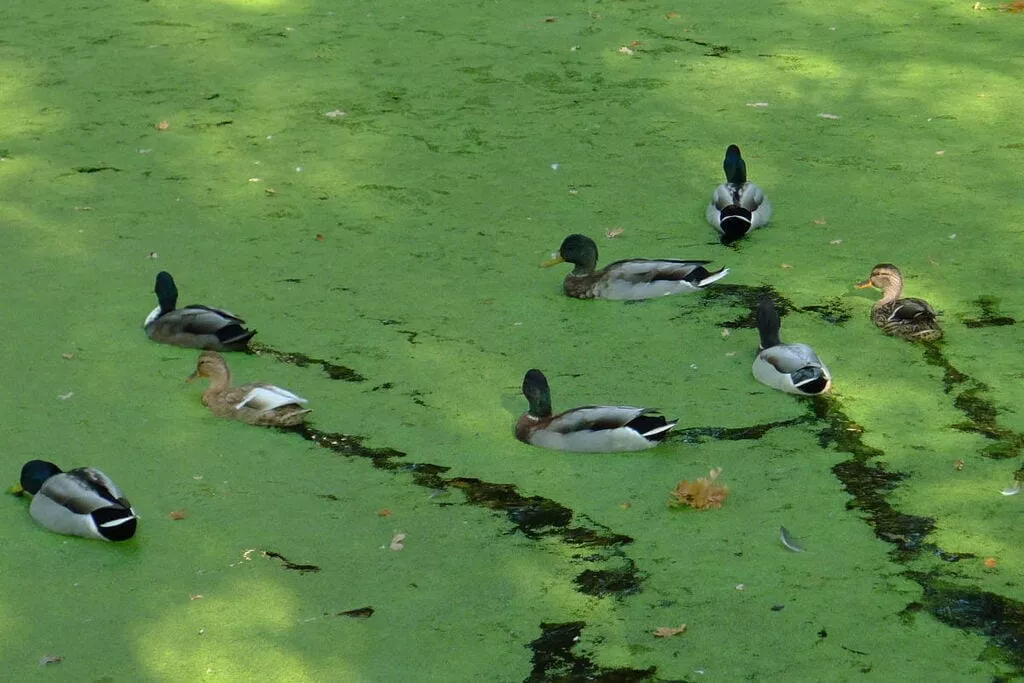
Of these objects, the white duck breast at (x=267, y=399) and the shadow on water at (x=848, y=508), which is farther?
the white duck breast at (x=267, y=399)

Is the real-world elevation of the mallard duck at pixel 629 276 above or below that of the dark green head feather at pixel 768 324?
below

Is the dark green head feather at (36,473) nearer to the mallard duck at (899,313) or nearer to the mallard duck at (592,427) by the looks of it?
the mallard duck at (592,427)

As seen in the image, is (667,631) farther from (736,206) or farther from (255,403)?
(736,206)

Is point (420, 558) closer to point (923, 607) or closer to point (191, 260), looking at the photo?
point (923, 607)

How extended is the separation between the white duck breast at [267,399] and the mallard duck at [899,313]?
2089 mm

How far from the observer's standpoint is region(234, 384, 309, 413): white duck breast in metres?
4.89

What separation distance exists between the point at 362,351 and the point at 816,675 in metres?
2.36

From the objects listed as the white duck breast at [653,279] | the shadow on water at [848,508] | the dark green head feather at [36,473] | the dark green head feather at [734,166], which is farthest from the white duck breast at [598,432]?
the dark green head feather at [734,166]

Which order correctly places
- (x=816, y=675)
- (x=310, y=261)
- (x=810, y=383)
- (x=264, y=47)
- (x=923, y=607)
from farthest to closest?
(x=264, y=47) → (x=310, y=261) → (x=810, y=383) → (x=923, y=607) → (x=816, y=675)

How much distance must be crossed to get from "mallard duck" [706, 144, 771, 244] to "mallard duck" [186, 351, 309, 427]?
80.5 inches

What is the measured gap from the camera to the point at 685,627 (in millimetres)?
3795

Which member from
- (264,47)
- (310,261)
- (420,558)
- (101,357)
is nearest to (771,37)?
(264,47)

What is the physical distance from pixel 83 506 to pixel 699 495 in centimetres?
175

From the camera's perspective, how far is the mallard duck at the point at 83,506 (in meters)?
4.20
